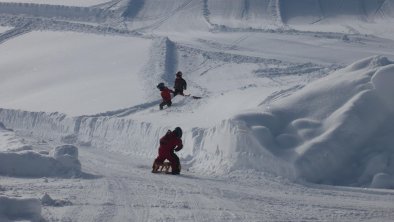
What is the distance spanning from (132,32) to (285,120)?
21.7 m

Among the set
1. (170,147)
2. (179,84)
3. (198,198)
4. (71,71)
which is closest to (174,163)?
(170,147)

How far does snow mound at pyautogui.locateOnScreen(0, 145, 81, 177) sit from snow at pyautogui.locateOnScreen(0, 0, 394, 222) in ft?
0.09

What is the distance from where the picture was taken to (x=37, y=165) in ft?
49.3

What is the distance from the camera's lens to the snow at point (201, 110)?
1302 cm

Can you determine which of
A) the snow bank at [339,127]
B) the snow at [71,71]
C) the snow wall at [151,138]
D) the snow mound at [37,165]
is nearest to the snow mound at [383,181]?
the snow bank at [339,127]

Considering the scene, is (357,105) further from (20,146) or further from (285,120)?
(20,146)

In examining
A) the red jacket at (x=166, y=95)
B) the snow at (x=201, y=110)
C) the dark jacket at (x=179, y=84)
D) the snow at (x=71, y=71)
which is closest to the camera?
the snow at (x=201, y=110)

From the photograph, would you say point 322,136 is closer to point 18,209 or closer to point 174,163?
point 174,163

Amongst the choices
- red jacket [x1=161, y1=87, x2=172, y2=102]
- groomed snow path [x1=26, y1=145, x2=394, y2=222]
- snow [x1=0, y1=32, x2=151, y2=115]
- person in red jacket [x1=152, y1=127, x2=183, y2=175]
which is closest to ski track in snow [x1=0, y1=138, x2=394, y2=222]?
groomed snow path [x1=26, y1=145, x2=394, y2=222]

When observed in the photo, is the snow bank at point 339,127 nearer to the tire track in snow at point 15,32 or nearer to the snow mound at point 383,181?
the snow mound at point 383,181

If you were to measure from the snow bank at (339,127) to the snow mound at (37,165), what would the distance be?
3603 millimetres

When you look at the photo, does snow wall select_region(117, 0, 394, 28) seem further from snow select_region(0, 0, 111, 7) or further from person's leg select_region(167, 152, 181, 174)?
person's leg select_region(167, 152, 181, 174)

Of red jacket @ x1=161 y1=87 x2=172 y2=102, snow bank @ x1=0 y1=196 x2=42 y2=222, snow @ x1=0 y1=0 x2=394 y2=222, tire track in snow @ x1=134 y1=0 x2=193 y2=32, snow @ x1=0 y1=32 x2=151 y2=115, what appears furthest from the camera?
tire track in snow @ x1=134 y1=0 x2=193 y2=32

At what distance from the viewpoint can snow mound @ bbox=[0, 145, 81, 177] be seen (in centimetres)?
1495
